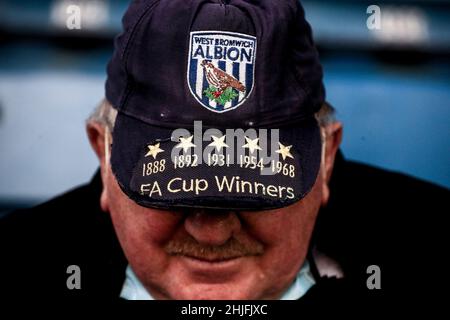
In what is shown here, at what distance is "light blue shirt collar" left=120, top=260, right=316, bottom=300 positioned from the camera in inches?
64.5

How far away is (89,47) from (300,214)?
1060 mm

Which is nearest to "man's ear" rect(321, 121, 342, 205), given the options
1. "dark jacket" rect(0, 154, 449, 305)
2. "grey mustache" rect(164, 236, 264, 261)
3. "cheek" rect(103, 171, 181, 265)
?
"dark jacket" rect(0, 154, 449, 305)

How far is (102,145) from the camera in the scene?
1646mm

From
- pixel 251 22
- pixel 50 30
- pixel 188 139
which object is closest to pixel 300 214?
pixel 188 139

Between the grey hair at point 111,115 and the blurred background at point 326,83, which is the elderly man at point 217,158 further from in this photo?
the blurred background at point 326,83

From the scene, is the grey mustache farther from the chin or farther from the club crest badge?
the club crest badge

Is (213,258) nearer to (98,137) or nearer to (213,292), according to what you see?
(213,292)

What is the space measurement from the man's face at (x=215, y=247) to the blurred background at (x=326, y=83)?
69 centimetres

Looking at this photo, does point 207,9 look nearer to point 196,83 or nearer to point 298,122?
point 196,83

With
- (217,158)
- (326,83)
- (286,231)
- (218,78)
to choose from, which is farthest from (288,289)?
(326,83)

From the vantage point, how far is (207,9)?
4.80 feet

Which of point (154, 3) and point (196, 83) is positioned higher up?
point (154, 3)

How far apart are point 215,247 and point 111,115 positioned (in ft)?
1.22
